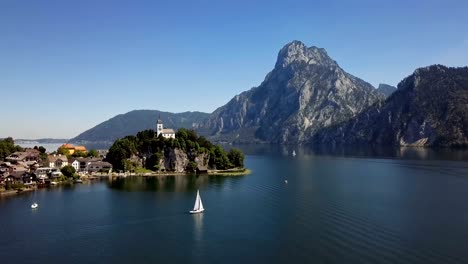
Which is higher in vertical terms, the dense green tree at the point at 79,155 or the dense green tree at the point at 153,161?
the dense green tree at the point at 79,155

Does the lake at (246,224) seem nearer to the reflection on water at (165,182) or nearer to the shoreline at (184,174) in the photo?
the reflection on water at (165,182)

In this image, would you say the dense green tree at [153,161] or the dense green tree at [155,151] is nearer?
the dense green tree at [155,151]

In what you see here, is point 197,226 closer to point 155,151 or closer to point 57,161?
point 155,151

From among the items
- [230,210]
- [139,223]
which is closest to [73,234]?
[139,223]

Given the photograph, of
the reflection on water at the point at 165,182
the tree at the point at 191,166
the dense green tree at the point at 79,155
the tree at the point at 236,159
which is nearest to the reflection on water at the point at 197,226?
the reflection on water at the point at 165,182

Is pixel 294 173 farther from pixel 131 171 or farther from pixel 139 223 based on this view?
pixel 139 223
